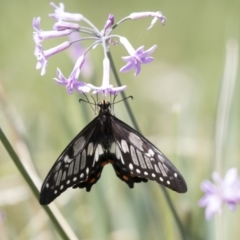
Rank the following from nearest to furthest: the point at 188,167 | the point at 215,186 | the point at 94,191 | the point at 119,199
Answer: the point at 215,186, the point at 94,191, the point at 188,167, the point at 119,199

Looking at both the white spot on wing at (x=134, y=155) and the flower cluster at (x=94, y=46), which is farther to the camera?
the white spot on wing at (x=134, y=155)

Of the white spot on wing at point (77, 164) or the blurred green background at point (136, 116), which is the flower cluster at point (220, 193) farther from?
the white spot on wing at point (77, 164)

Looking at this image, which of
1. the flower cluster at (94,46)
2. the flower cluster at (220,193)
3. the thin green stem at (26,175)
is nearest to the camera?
the thin green stem at (26,175)

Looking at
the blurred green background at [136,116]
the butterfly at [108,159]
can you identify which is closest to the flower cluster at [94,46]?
the blurred green background at [136,116]

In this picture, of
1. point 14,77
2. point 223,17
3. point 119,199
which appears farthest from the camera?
point 223,17

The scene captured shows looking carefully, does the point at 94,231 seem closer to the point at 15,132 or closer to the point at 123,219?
the point at 123,219

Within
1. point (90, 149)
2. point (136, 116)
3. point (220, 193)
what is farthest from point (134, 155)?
point (136, 116)

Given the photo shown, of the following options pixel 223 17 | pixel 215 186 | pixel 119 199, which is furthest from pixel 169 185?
pixel 223 17

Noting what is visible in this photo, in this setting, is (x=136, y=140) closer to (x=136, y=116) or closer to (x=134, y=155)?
(x=134, y=155)
